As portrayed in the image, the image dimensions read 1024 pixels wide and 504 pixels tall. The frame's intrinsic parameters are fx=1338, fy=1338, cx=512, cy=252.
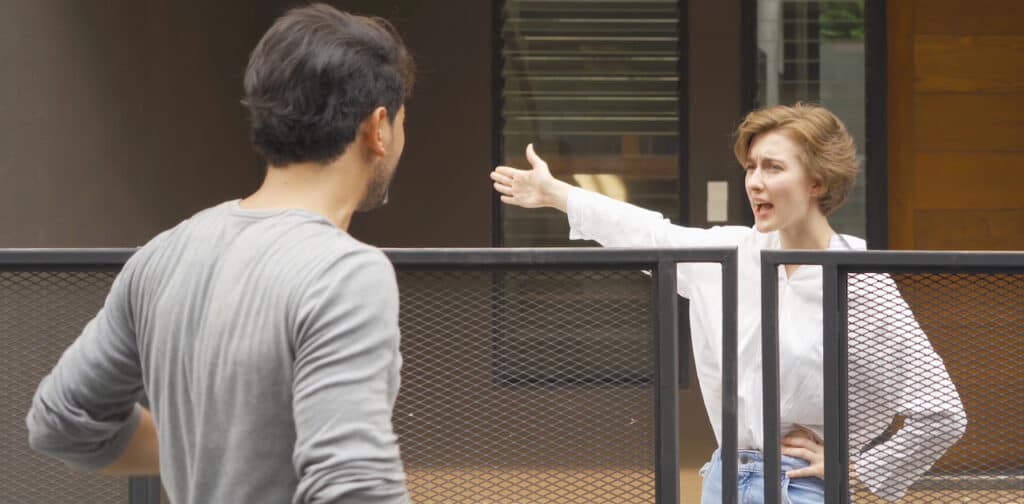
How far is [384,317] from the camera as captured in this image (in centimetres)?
130

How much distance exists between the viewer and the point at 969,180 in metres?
6.32

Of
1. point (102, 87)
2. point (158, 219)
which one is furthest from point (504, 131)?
point (102, 87)

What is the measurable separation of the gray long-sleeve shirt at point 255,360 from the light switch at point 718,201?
5822mm

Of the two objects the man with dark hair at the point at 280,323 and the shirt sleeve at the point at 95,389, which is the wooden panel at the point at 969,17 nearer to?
the man with dark hair at the point at 280,323

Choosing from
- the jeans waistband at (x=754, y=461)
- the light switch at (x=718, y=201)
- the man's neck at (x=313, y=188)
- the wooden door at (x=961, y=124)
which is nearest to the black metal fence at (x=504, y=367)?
the jeans waistband at (x=754, y=461)

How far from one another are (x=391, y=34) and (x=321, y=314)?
38 centimetres

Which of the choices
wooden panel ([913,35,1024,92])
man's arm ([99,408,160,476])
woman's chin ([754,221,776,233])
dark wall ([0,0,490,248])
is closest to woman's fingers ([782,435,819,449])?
woman's chin ([754,221,776,233])

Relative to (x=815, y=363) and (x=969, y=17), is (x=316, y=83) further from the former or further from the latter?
(x=969, y=17)

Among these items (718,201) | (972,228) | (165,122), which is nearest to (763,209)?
(165,122)

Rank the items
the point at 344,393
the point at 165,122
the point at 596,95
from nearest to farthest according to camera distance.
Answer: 1. the point at 344,393
2. the point at 165,122
3. the point at 596,95

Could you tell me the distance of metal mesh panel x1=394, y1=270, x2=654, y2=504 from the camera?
8.52ft

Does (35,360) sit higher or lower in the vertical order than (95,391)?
lower

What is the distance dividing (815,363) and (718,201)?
458cm

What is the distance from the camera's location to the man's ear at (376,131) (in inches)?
56.4
